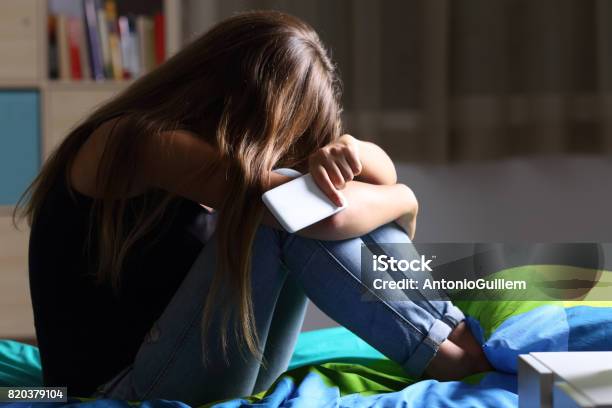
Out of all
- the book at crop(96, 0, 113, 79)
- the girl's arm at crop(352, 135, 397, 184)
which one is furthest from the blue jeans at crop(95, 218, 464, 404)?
the book at crop(96, 0, 113, 79)

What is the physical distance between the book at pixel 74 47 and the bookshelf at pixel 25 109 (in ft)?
0.12

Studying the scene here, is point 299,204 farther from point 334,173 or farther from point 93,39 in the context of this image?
point 93,39

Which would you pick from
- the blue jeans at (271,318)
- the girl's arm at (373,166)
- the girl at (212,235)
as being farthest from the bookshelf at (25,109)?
the blue jeans at (271,318)

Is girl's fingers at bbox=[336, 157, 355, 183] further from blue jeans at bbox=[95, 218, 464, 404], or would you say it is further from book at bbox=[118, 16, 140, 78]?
book at bbox=[118, 16, 140, 78]

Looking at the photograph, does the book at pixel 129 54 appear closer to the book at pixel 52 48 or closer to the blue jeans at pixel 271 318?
the book at pixel 52 48

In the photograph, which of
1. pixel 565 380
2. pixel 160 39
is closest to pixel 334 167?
pixel 565 380

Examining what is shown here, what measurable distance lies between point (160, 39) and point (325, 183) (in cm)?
139

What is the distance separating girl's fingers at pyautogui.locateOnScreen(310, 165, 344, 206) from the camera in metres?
0.98

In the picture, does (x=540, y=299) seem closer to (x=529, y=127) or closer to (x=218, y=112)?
(x=218, y=112)

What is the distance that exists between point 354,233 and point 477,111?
62.9 inches

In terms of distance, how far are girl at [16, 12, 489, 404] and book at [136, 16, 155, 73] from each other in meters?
1.09

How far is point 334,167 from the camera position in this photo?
998 mm

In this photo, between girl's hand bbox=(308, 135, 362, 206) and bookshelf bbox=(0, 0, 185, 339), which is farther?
bookshelf bbox=(0, 0, 185, 339)

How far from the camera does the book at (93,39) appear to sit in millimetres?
2215
